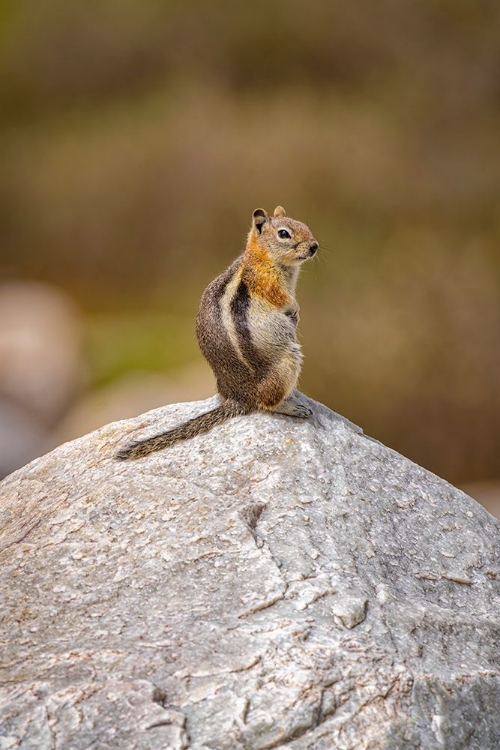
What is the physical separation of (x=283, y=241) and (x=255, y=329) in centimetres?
60

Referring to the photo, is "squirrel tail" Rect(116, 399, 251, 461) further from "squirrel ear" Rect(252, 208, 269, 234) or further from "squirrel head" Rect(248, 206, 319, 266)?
"squirrel ear" Rect(252, 208, 269, 234)

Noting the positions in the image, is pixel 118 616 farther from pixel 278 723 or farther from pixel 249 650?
pixel 278 723

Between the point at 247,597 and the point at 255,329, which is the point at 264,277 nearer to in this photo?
the point at 255,329

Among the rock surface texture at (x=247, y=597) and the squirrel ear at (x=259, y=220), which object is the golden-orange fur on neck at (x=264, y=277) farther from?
the rock surface texture at (x=247, y=597)

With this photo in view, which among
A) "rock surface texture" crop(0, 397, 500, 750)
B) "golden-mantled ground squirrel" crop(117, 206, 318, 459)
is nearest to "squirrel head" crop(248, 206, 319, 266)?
"golden-mantled ground squirrel" crop(117, 206, 318, 459)

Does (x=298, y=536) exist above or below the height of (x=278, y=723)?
above

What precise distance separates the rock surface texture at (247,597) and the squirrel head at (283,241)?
87cm

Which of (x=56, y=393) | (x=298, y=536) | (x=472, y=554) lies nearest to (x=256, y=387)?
(x=298, y=536)

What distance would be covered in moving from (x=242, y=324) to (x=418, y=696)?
224 cm

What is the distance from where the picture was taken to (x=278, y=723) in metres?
3.22

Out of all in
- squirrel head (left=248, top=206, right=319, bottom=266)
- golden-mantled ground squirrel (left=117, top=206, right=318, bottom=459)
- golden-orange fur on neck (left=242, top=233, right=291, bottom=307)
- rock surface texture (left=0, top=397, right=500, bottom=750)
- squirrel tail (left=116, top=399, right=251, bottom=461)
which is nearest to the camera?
rock surface texture (left=0, top=397, right=500, bottom=750)

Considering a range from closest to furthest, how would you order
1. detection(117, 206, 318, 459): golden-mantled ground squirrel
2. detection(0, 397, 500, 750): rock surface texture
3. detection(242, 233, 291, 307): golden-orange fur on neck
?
detection(0, 397, 500, 750): rock surface texture, detection(117, 206, 318, 459): golden-mantled ground squirrel, detection(242, 233, 291, 307): golden-orange fur on neck

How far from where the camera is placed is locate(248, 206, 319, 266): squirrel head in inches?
204

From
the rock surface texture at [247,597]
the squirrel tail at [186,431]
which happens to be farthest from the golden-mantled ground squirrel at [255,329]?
the rock surface texture at [247,597]
